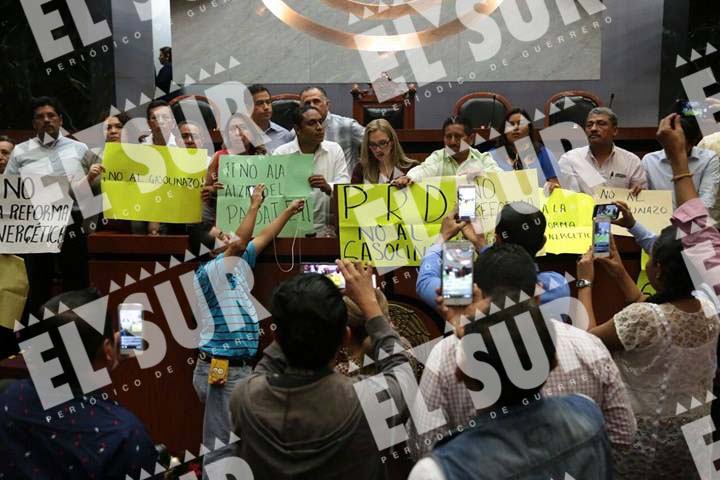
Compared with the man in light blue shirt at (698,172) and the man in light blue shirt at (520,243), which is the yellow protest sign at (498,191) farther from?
the man in light blue shirt at (698,172)

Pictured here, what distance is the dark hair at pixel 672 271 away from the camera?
6.56 ft

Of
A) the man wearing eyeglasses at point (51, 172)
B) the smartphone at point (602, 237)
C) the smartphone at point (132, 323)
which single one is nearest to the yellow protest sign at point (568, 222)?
the smartphone at point (602, 237)

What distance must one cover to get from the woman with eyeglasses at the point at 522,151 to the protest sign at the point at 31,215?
248cm

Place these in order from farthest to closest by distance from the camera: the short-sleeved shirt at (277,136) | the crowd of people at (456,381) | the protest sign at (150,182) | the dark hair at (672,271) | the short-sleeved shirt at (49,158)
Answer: the short-sleeved shirt at (277,136), the short-sleeved shirt at (49,158), the protest sign at (150,182), the dark hair at (672,271), the crowd of people at (456,381)

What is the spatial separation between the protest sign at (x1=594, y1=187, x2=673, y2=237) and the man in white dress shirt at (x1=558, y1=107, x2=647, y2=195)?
1.91ft

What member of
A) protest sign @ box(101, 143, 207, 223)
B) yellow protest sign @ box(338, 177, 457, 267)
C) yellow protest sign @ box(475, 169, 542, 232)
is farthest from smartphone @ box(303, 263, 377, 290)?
protest sign @ box(101, 143, 207, 223)

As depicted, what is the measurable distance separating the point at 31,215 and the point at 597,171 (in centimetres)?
300

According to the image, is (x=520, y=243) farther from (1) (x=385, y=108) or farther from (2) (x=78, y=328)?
(1) (x=385, y=108)

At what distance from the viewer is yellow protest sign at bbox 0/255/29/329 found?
3486 mm

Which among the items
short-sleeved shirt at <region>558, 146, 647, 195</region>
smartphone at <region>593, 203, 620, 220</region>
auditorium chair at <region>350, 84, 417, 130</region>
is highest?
auditorium chair at <region>350, 84, 417, 130</region>

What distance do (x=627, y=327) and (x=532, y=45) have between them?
7120mm

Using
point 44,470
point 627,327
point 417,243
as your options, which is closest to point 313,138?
point 417,243

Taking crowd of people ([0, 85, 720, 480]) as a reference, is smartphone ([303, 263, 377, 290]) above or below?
above

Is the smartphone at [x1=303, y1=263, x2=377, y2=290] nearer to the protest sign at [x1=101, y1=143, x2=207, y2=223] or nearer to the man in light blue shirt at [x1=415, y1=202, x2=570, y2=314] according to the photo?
the man in light blue shirt at [x1=415, y1=202, x2=570, y2=314]
